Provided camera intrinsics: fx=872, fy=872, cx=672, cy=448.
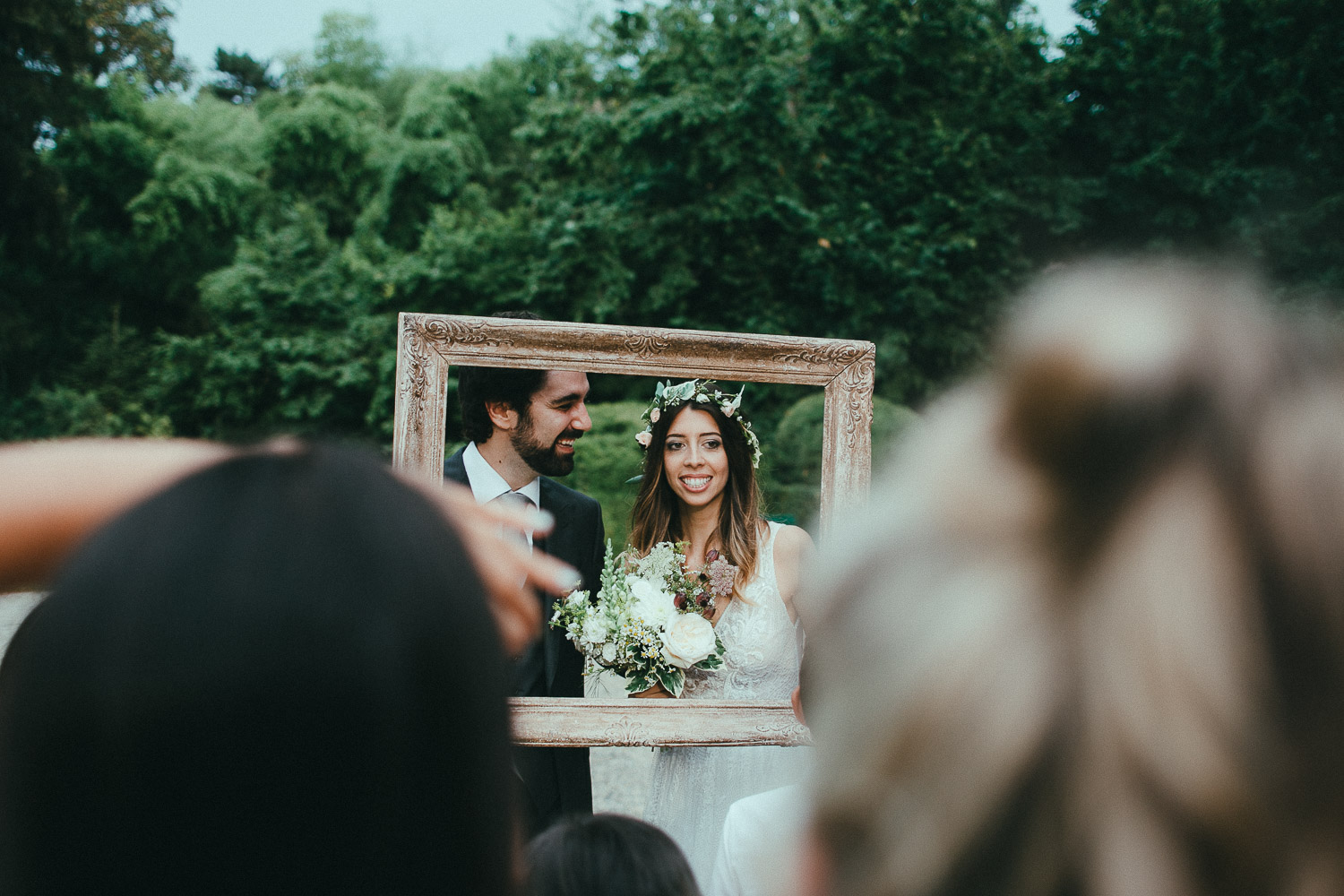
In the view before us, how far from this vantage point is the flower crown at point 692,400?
315cm

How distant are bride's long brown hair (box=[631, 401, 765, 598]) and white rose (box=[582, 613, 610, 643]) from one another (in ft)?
1.03

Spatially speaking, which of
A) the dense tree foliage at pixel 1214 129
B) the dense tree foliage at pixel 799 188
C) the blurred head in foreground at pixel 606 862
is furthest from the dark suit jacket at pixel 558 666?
the dense tree foliage at pixel 1214 129

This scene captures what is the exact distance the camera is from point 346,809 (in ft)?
1.87

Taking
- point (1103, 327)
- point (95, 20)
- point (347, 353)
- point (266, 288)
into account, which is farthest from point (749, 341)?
point (95, 20)

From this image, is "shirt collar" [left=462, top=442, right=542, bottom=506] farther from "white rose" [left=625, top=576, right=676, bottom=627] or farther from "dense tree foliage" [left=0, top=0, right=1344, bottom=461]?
"dense tree foliage" [left=0, top=0, right=1344, bottom=461]

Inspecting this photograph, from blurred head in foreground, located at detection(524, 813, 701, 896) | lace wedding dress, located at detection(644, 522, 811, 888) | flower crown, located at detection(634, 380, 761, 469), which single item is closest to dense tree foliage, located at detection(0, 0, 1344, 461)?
flower crown, located at detection(634, 380, 761, 469)

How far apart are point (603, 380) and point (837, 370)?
2.68 feet

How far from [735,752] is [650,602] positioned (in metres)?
0.91

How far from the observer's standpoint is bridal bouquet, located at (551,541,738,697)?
293 centimetres

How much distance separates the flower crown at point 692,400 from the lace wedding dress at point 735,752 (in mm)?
415

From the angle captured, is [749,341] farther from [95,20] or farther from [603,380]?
[95,20]

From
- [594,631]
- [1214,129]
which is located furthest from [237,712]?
[1214,129]

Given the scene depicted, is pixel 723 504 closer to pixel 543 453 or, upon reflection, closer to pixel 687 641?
pixel 687 641

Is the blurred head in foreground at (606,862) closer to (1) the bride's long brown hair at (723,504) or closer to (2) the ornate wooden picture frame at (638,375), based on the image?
(2) the ornate wooden picture frame at (638,375)
